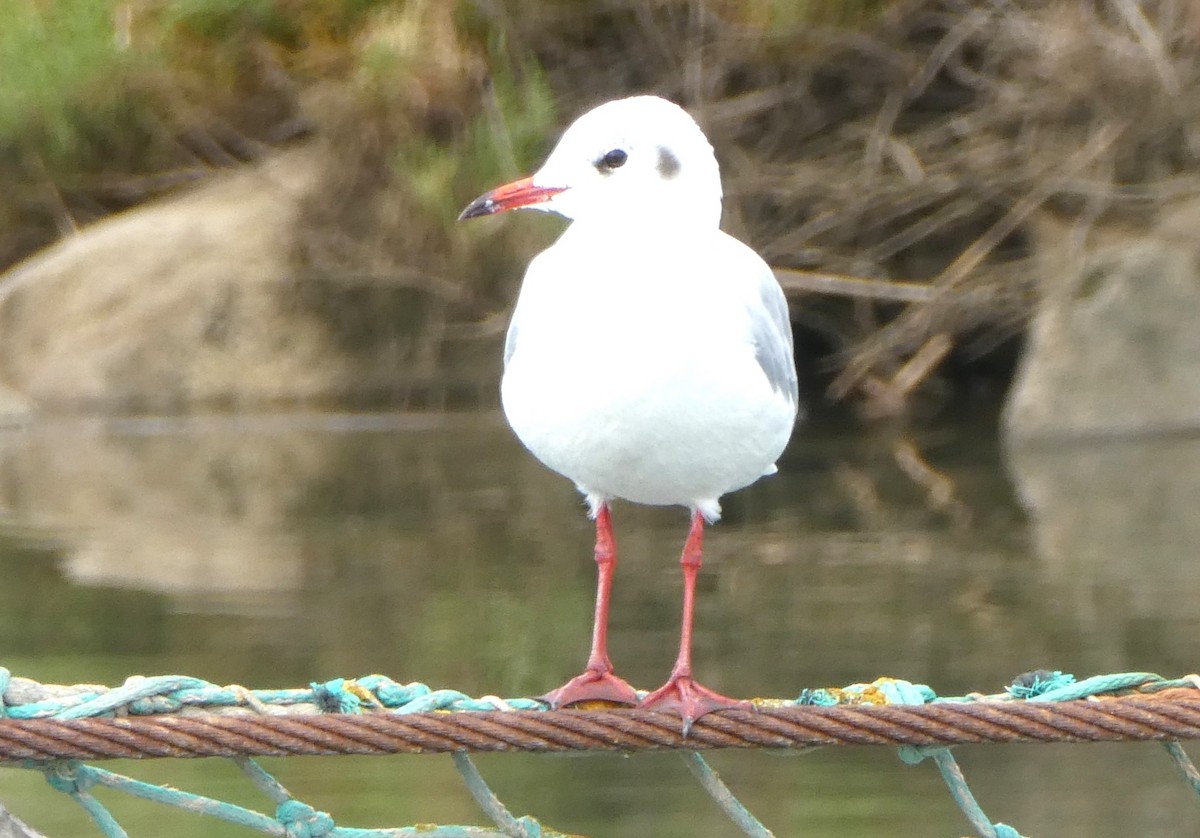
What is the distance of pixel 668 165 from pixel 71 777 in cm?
124

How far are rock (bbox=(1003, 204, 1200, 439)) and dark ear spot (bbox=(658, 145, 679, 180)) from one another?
7.80 meters

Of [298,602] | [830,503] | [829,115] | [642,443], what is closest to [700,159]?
[642,443]

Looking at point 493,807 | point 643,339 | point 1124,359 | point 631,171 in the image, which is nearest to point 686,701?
point 493,807

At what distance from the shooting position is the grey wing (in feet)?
10.2

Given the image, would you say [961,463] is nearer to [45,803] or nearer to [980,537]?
[980,537]

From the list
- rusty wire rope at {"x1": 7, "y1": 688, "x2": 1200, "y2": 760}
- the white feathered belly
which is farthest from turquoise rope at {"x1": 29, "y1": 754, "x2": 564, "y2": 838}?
the white feathered belly

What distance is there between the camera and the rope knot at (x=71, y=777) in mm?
2645

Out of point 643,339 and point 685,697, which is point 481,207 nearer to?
point 643,339

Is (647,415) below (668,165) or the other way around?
below

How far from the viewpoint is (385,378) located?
12.6m

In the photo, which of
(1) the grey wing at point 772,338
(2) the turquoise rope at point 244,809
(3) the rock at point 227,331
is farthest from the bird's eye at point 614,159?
(3) the rock at point 227,331

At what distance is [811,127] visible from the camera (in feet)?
39.0

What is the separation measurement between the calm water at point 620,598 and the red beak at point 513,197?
7.14 feet

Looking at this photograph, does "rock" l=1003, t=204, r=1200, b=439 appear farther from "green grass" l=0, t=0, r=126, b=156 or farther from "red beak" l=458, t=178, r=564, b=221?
"red beak" l=458, t=178, r=564, b=221
